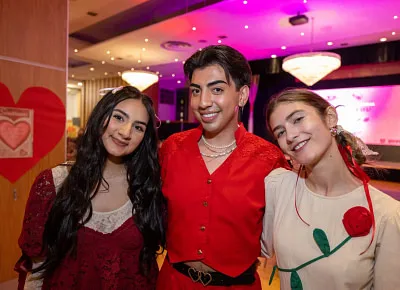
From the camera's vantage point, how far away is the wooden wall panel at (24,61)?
2.96m

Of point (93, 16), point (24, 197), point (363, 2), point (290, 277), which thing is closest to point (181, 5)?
point (93, 16)

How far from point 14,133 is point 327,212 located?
9.19 feet

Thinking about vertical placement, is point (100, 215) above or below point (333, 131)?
below

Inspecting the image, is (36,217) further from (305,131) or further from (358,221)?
(358,221)

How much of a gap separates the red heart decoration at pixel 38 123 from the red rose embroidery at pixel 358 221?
289 cm

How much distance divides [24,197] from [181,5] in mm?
5804

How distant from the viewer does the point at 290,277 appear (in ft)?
4.32

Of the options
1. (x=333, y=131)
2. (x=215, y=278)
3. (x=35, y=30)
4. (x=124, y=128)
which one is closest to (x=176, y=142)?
(x=124, y=128)

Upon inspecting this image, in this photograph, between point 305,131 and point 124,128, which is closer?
point 305,131

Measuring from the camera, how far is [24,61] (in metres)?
3.08

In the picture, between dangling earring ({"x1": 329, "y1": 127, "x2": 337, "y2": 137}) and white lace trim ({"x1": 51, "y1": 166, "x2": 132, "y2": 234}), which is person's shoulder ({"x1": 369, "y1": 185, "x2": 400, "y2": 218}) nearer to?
dangling earring ({"x1": 329, "y1": 127, "x2": 337, "y2": 137})

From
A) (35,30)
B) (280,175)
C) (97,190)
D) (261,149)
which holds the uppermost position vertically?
(35,30)

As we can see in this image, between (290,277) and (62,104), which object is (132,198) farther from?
(62,104)

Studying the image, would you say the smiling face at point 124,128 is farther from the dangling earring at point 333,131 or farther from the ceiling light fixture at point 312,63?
the ceiling light fixture at point 312,63
